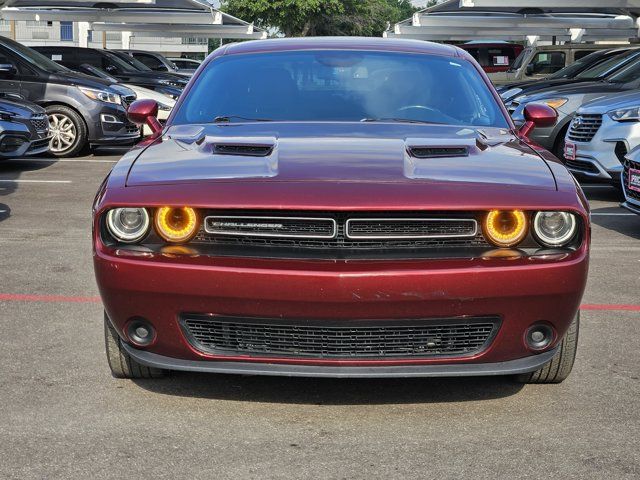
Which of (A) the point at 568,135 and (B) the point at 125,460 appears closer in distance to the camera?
(B) the point at 125,460

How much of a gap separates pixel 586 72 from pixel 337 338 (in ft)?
47.4

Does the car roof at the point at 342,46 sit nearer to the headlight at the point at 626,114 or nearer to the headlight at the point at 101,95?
the headlight at the point at 626,114

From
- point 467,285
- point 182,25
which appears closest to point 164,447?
point 467,285

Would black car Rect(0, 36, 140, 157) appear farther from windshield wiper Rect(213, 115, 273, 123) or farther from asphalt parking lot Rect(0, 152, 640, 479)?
windshield wiper Rect(213, 115, 273, 123)

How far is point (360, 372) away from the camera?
410 centimetres

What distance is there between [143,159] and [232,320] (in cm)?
85

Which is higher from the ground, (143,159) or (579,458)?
(143,159)

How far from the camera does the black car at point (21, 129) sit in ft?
43.1

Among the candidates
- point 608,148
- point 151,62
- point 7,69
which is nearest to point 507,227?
point 608,148

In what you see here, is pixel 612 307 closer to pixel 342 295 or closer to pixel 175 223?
pixel 342 295

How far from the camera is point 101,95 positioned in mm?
16125

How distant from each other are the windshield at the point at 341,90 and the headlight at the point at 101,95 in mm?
10423

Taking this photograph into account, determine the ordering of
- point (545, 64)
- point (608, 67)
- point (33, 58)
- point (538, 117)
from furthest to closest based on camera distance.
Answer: point (545, 64) < point (608, 67) < point (33, 58) < point (538, 117)

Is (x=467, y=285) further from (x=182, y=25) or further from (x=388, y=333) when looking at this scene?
(x=182, y=25)
